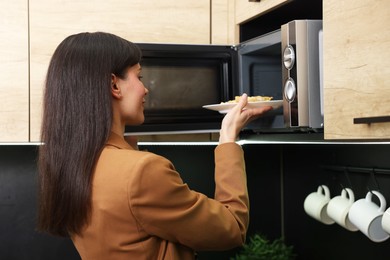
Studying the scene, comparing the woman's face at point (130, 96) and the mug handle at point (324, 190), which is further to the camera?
the mug handle at point (324, 190)

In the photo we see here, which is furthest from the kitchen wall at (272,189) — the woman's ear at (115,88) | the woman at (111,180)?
the woman's ear at (115,88)

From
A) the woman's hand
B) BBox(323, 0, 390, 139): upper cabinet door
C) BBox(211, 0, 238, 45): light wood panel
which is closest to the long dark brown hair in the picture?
the woman's hand

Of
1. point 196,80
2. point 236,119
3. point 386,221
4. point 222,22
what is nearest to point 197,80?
point 196,80

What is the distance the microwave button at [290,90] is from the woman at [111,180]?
0.22m

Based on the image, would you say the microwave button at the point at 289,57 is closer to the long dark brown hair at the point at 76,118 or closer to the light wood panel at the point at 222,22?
the long dark brown hair at the point at 76,118

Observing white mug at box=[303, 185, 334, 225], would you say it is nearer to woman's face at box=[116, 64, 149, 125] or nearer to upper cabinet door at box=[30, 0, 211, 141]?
upper cabinet door at box=[30, 0, 211, 141]

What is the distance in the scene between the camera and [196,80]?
161 cm

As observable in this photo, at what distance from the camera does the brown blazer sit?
102cm

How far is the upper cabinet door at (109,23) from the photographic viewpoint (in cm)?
160

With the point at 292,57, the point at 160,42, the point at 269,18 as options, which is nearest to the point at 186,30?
the point at 160,42

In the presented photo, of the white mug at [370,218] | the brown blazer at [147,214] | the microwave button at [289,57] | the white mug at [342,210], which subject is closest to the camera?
the brown blazer at [147,214]

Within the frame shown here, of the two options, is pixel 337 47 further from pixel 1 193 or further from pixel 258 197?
pixel 1 193

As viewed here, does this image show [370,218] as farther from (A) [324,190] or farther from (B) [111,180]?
(B) [111,180]

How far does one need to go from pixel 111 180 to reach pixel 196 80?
64 centimetres
